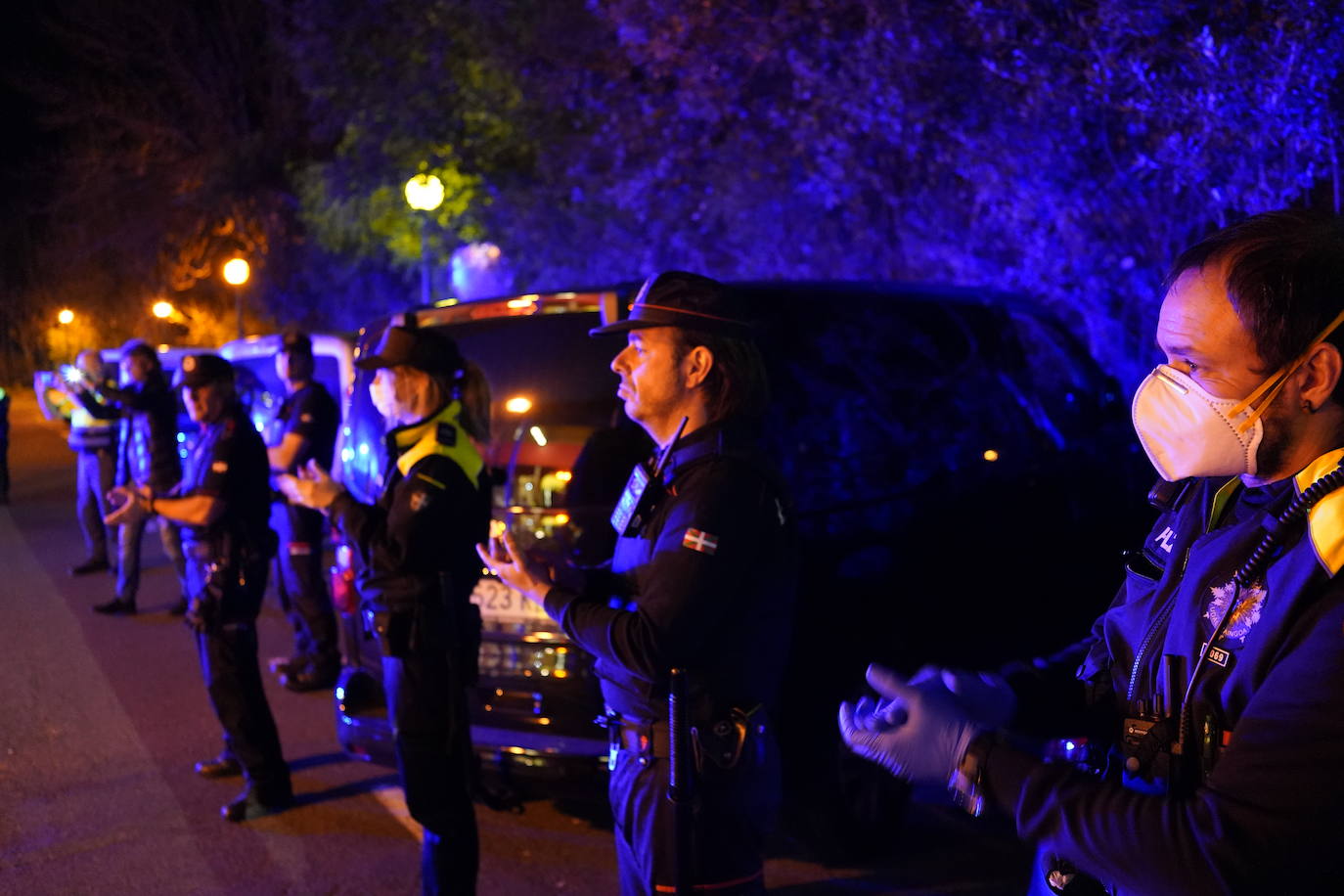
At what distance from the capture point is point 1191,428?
5.12 feet

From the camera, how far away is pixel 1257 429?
1.48 metres

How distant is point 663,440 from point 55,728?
467 cm

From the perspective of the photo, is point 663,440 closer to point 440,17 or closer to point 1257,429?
point 1257,429

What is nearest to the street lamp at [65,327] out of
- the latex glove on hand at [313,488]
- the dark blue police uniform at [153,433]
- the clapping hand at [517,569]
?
the dark blue police uniform at [153,433]

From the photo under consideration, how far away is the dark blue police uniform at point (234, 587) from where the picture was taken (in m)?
4.59

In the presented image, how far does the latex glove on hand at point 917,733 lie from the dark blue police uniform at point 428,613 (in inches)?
78.1

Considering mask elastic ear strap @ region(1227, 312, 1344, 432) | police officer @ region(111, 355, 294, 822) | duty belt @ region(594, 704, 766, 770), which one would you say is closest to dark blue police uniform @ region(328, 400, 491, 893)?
duty belt @ region(594, 704, 766, 770)

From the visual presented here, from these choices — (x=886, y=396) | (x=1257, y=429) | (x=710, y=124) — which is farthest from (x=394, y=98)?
(x=1257, y=429)

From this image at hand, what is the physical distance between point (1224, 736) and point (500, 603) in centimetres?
288

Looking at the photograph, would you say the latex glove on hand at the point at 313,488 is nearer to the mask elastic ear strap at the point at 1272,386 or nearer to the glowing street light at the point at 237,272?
the mask elastic ear strap at the point at 1272,386

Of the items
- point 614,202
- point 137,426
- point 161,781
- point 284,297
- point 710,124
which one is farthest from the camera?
point 284,297

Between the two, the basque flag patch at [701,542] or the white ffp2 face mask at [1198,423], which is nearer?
the white ffp2 face mask at [1198,423]

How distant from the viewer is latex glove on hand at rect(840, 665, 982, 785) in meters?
1.50

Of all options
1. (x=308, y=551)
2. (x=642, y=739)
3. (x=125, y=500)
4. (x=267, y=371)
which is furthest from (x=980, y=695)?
(x=267, y=371)
